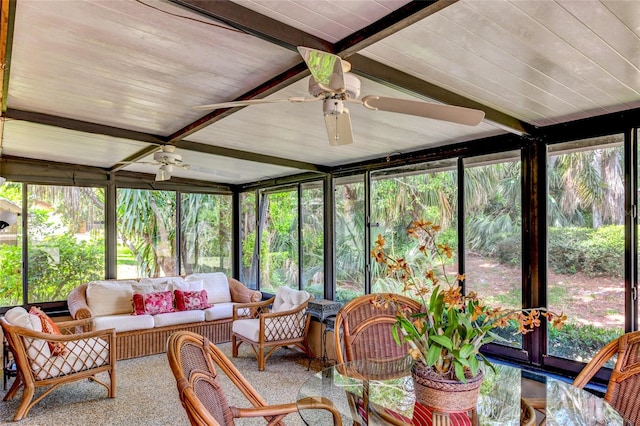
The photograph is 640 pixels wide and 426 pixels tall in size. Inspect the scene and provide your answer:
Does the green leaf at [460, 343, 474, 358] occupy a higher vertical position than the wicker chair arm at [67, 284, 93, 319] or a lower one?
higher

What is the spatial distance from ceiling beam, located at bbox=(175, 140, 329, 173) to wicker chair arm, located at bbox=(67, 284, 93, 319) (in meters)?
2.51

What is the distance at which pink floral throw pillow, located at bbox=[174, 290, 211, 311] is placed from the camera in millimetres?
5672

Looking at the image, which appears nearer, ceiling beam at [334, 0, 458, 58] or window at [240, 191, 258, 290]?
ceiling beam at [334, 0, 458, 58]

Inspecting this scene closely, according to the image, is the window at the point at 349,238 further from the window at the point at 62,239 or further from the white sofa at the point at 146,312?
the window at the point at 62,239

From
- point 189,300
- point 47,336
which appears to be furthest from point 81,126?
point 189,300

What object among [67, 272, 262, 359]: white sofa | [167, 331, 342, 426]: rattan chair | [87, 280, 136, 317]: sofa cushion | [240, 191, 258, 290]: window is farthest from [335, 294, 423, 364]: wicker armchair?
[240, 191, 258, 290]: window

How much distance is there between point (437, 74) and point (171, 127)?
2.52 m

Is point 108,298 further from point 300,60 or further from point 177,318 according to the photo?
point 300,60

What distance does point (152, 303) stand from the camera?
540 cm

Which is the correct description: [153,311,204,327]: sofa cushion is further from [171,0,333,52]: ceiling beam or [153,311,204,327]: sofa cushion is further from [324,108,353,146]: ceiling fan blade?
[171,0,333,52]: ceiling beam

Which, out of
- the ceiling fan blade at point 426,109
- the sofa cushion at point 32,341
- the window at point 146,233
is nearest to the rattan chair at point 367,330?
the ceiling fan blade at point 426,109

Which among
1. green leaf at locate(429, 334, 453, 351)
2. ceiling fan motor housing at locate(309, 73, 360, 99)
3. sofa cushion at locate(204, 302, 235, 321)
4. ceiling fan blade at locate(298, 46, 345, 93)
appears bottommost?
sofa cushion at locate(204, 302, 235, 321)

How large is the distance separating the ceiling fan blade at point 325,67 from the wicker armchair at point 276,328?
328 cm

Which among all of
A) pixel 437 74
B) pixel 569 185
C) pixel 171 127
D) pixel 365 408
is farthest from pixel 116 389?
pixel 569 185
